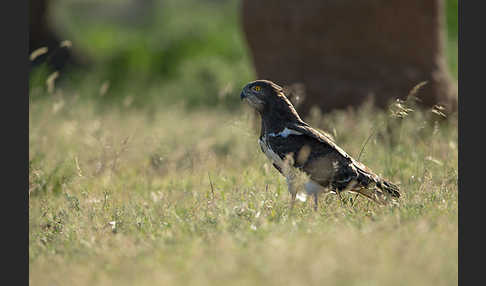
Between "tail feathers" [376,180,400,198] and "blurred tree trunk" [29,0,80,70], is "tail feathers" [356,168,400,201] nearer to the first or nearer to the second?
"tail feathers" [376,180,400,198]

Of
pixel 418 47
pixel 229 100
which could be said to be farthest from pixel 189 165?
pixel 229 100

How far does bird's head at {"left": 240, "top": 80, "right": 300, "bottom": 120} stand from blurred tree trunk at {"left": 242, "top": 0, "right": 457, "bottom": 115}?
4072 mm

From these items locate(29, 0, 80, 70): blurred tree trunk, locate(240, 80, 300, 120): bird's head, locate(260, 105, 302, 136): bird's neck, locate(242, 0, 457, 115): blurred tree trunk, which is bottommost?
locate(29, 0, 80, 70): blurred tree trunk

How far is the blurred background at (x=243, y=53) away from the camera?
950 cm

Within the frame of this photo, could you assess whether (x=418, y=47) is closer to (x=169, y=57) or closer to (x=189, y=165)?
(x=189, y=165)

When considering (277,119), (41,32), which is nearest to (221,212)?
(277,119)

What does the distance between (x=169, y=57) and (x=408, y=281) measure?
49.8ft

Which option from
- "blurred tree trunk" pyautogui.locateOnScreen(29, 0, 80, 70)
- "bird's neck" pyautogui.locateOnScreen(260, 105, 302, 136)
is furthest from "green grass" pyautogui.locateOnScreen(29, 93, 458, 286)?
"blurred tree trunk" pyautogui.locateOnScreen(29, 0, 80, 70)

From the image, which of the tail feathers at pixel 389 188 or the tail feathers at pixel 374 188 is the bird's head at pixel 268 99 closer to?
the tail feathers at pixel 374 188

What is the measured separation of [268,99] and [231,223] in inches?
59.0

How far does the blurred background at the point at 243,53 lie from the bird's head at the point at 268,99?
1.12m

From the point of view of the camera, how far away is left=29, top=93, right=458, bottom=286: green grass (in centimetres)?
345

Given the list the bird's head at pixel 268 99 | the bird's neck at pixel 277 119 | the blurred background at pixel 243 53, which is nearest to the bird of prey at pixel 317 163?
the bird's neck at pixel 277 119

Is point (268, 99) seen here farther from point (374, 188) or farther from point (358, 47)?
point (358, 47)
